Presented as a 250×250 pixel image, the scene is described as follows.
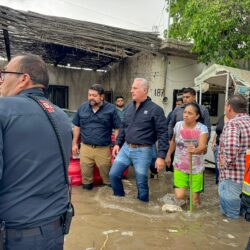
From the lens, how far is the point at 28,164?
1653mm

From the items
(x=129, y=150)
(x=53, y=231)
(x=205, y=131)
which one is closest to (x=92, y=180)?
(x=129, y=150)

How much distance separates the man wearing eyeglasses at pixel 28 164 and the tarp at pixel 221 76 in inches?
247

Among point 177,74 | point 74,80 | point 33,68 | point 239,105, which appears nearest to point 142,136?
point 239,105

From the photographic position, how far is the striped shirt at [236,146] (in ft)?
12.8

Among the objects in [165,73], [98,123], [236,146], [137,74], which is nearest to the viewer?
[236,146]

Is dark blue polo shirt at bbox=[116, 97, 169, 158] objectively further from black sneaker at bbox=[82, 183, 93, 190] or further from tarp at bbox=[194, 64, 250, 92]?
tarp at bbox=[194, 64, 250, 92]

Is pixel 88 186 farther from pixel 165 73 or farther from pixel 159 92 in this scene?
pixel 165 73

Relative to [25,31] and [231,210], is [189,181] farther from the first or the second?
[25,31]

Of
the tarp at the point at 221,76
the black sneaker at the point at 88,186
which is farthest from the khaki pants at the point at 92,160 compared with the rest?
the tarp at the point at 221,76

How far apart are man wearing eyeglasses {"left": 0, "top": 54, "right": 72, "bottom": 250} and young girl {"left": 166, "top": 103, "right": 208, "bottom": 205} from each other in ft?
9.34

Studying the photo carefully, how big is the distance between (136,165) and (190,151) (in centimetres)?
82

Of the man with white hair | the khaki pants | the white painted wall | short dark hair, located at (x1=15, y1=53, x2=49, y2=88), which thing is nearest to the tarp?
the white painted wall

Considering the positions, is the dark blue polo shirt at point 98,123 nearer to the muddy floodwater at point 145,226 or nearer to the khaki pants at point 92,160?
the khaki pants at point 92,160

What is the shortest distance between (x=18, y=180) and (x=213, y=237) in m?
2.81
